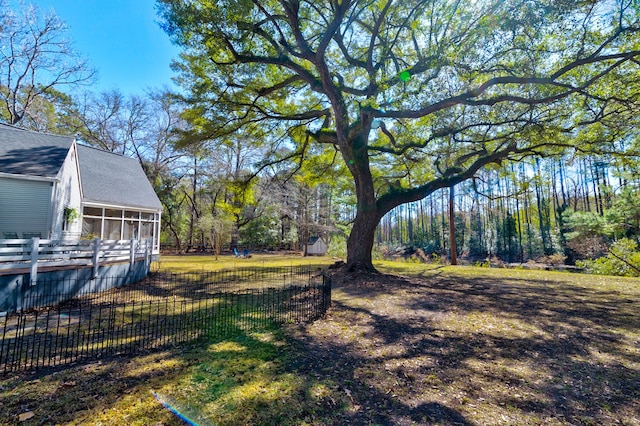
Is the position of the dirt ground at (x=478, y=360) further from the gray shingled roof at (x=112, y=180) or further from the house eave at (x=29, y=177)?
the gray shingled roof at (x=112, y=180)

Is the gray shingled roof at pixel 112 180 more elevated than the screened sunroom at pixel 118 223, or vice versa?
the gray shingled roof at pixel 112 180

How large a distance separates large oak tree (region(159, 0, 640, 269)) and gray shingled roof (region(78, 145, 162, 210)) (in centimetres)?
598

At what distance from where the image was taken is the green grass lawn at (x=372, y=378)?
2.64m

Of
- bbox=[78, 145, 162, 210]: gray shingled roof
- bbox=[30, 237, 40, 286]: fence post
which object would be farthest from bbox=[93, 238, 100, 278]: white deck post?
bbox=[78, 145, 162, 210]: gray shingled roof

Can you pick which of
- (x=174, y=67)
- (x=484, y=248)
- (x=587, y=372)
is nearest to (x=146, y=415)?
(x=587, y=372)

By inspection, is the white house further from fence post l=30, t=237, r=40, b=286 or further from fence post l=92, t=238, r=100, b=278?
fence post l=30, t=237, r=40, b=286

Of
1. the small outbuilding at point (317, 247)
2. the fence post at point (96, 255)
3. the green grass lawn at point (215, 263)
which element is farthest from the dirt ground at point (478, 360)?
the small outbuilding at point (317, 247)

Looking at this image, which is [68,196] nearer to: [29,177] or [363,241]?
[29,177]

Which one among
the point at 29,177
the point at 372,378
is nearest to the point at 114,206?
the point at 29,177

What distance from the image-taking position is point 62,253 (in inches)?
331

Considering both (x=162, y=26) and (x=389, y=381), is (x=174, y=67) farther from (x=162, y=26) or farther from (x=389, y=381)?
(x=389, y=381)

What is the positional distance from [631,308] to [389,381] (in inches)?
288

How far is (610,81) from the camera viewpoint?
28.6ft

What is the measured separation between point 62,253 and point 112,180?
7.81 meters
